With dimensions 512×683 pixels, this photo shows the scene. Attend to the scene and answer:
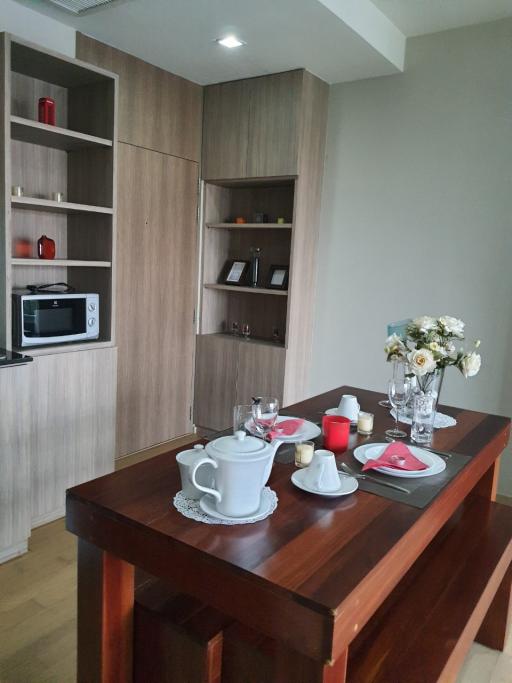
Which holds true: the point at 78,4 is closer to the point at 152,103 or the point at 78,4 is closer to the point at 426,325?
the point at 152,103

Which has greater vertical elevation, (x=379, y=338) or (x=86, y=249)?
(x=86, y=249)

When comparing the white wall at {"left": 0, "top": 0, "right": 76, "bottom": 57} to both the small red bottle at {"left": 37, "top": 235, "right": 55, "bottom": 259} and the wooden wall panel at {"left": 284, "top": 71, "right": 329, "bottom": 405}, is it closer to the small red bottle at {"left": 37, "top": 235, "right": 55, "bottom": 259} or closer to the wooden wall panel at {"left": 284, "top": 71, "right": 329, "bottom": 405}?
the small red bottle at {"left": 37, "top": 235, "right": 55, "bottom": 259}

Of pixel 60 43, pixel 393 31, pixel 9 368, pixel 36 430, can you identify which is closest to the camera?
pixel 9 368

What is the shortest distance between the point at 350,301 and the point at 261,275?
0.71m

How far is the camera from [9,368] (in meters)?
2.33

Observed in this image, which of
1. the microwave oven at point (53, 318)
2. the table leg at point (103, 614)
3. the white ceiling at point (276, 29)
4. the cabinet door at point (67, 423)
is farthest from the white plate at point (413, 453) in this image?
the white ceiling at point (276, 29)

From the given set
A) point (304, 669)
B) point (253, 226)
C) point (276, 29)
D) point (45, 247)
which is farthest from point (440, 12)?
point (304, 669)

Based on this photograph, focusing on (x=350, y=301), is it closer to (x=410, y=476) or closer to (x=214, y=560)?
(x=410, y=476)

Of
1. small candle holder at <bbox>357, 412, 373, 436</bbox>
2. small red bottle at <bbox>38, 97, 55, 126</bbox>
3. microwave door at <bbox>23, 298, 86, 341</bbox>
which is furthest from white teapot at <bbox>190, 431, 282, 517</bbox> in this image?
small red bottle at <bbox>38, 97, 55, 126</bbox>

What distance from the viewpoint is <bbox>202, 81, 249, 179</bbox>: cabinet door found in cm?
370

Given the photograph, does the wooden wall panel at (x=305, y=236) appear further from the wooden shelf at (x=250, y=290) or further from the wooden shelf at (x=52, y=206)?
the wooden shelf at (x=52, y=206)

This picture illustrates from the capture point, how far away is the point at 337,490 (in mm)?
1369

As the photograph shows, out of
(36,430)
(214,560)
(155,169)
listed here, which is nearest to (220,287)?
(155,169)

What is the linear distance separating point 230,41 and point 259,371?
2029 mm
